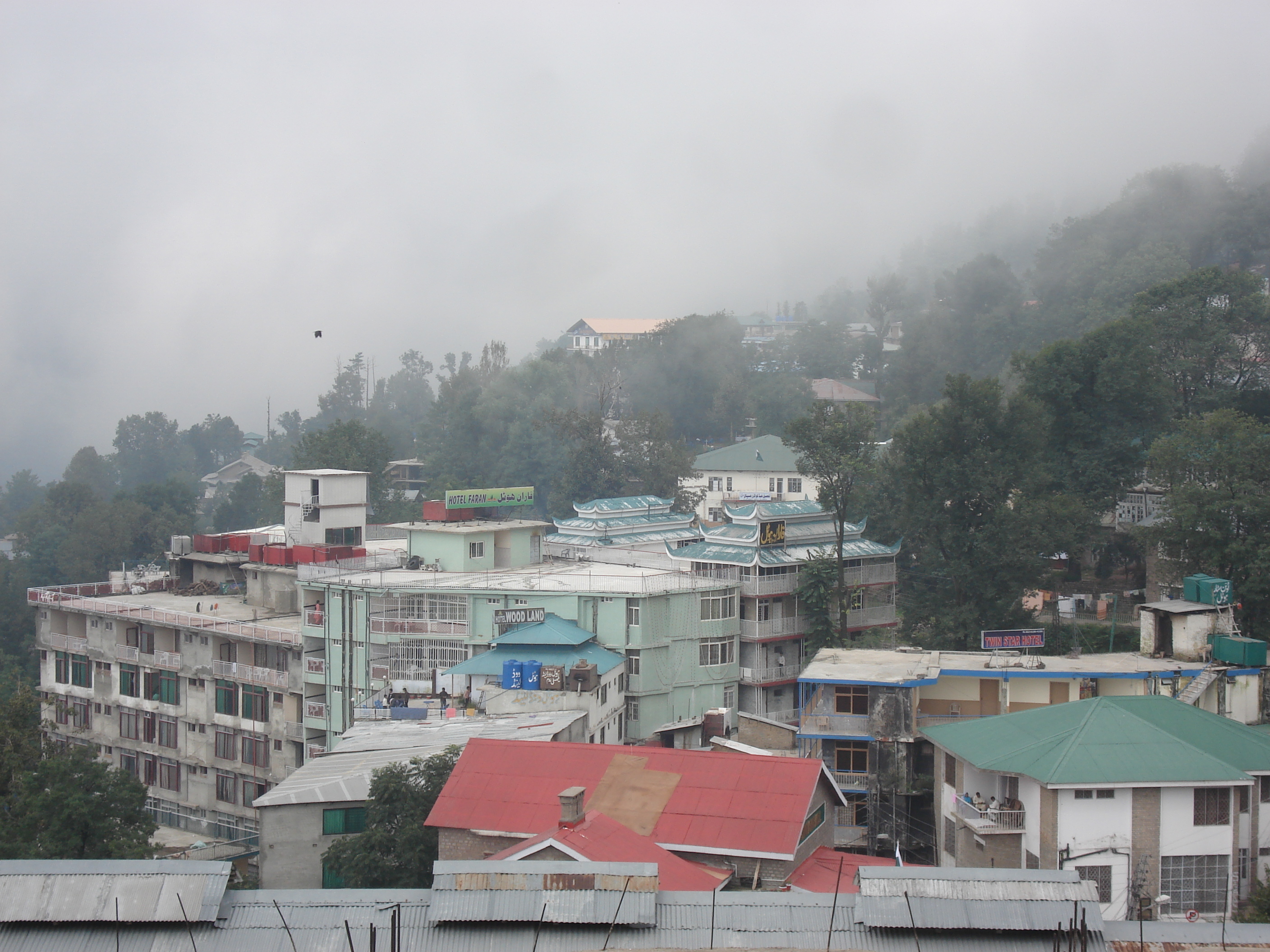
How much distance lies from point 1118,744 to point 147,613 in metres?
36.2

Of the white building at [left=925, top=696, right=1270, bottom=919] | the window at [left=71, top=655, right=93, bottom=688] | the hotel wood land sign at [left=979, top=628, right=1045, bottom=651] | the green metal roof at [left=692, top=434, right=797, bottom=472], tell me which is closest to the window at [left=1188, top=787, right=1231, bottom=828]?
the white building at [left=925, top=696, right=1270, bottom=919]

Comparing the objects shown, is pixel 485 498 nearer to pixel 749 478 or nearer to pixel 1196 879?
pixel 749 478

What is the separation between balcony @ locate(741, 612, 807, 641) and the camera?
141 ft

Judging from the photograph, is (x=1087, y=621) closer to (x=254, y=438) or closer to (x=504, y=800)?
(x=504, y=800)

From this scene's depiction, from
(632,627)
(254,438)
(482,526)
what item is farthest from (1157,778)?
(254,438)

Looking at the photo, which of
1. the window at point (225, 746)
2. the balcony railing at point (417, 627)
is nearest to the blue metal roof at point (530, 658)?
the balcony railing at point (417, 627)

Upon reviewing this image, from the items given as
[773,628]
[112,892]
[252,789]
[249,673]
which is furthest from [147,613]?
[112,892]

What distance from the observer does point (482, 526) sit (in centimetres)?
4759

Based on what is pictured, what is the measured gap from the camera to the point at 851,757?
3266cm

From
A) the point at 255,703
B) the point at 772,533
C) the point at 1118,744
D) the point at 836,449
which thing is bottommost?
the point at 255,703

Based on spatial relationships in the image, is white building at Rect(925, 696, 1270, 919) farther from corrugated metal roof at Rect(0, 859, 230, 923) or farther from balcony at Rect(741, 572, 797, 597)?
balcony at Rect(741, 572, 797, 597)

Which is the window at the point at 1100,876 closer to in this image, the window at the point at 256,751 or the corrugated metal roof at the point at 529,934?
the corrugated metal roof at the point at 529,934

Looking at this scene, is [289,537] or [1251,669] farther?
[289,537]

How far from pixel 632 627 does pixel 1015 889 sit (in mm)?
22528
